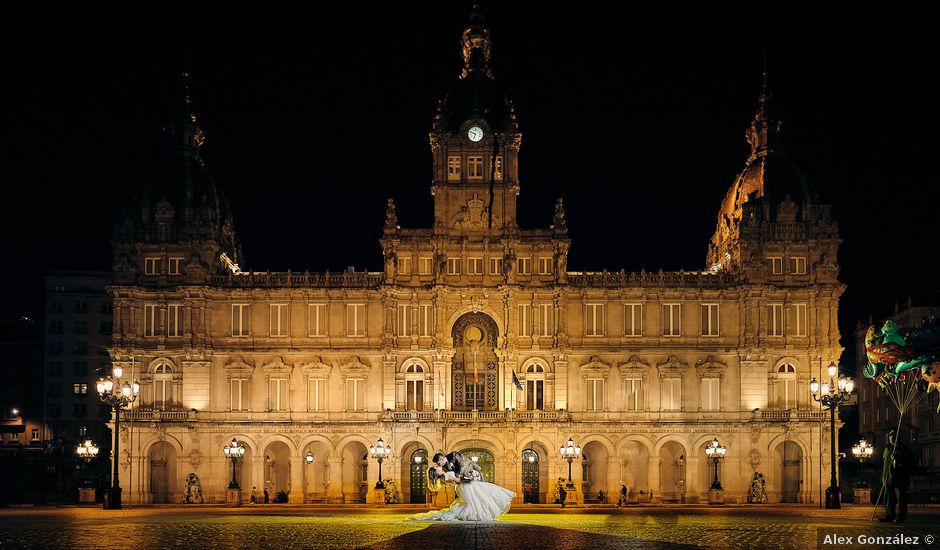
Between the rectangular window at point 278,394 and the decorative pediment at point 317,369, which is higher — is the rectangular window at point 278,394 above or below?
below

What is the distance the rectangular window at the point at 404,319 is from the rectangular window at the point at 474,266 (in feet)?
17.1

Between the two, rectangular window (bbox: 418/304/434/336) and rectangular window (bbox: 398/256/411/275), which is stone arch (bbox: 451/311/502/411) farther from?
rectangular window (bbox: 398/256/411/275)

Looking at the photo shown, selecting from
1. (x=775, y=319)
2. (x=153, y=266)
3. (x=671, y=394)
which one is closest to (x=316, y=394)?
(x=153, y=266)

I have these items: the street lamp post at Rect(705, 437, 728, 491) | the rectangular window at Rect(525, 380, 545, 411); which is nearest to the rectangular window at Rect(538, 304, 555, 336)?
the rectangular window at Rect(525, 380, 545, 411)

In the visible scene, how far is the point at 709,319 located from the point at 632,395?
318 inches

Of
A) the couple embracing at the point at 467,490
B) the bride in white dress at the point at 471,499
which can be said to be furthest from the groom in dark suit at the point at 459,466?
the bride in white dress at the point at 471,499

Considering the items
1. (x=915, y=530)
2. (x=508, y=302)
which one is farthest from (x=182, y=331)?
(x=915, y=530)

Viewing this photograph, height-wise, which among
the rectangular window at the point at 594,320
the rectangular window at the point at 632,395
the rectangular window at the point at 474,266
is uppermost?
the rectangular window at the point at 474,266

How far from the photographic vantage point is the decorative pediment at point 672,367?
105625 mm

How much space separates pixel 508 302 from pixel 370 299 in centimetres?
1027

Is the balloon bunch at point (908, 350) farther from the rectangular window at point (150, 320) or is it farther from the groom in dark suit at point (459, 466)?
the rectangular window at point (150, 320)

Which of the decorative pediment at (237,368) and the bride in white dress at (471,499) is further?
the decorative pediment at (237,368)

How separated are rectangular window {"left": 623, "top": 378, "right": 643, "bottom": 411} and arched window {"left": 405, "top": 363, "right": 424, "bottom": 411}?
1499 centimetres

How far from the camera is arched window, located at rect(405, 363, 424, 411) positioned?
105m
